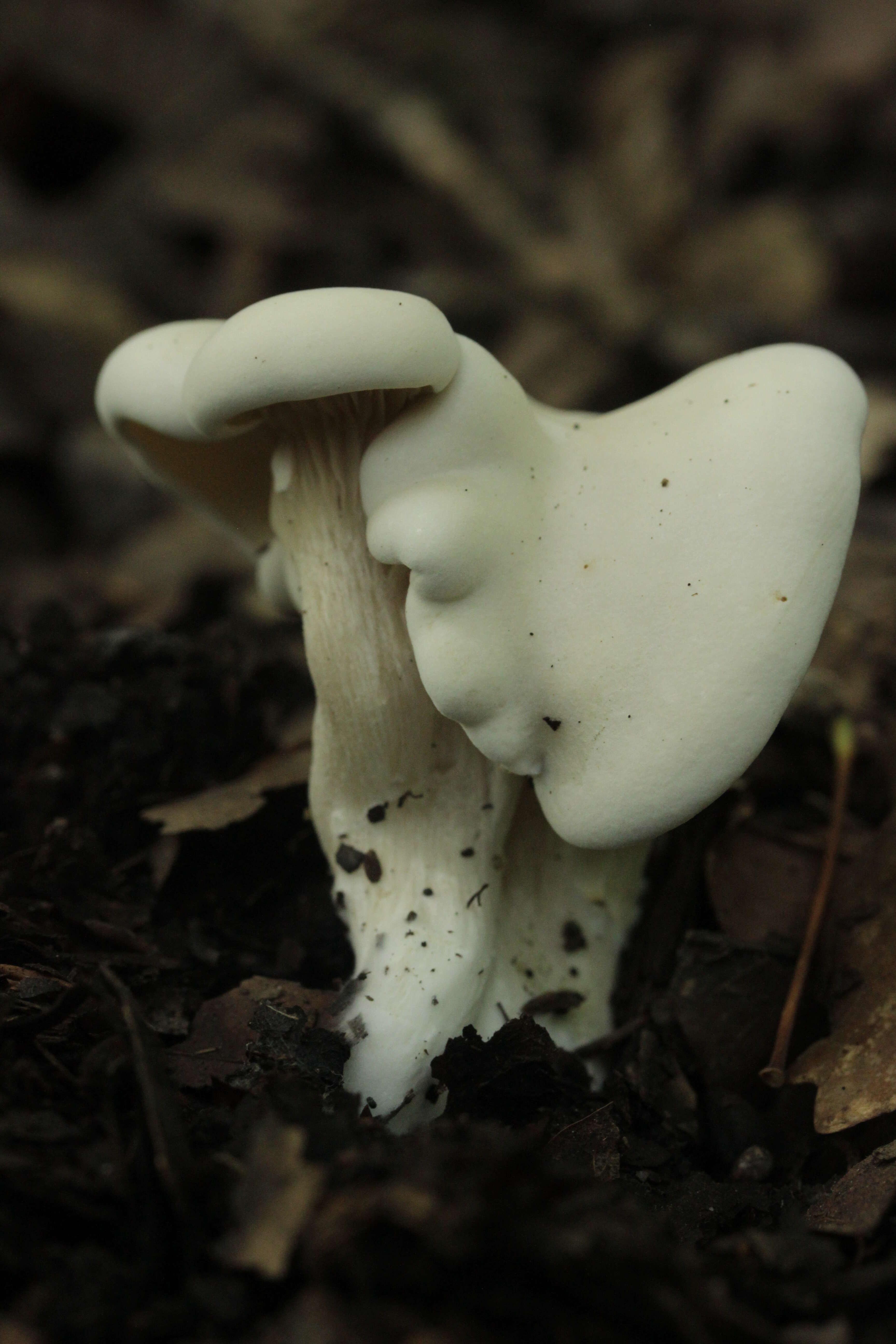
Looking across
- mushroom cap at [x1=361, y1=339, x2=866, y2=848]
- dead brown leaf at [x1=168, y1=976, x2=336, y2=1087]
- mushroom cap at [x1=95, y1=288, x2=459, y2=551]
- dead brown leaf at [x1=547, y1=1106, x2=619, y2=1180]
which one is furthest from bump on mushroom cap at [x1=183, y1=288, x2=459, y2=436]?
dead brown leaf at [x1=547, y1=1106, x2=619, y2=1180]

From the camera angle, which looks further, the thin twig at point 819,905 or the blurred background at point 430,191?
the blurred background at point 430,191

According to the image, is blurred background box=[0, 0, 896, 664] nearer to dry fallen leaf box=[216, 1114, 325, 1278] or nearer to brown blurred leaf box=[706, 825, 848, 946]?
brown blurred leaf box=[706, 825, 848, 946]

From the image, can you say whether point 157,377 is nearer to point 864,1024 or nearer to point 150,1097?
point 150,1097

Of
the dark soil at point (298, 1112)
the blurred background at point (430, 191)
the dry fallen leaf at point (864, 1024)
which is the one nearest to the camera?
the dark soil at point (298, 1112)

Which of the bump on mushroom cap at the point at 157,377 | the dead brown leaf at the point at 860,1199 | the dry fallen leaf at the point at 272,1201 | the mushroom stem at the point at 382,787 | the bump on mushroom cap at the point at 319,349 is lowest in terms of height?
the dead brown leaf at the point at 860,1199

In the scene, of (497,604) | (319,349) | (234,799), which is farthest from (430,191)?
(497,604)

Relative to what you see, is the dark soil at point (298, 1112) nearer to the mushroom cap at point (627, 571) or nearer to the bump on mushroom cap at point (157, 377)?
the mushroom cap at point (627, 571)

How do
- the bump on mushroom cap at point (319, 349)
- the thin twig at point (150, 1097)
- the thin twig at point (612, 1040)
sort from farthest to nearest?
1. the thin twig at point (612, 1040)
2. the bump on mushroom cap at point (319, 349)
3. the thin twig at point (150, 1097)

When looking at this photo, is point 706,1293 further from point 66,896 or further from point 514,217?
point 514,217

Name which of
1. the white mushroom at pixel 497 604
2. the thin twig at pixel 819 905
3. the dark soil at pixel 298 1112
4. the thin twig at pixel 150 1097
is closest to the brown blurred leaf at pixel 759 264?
the thin twig at pixel 819 905
